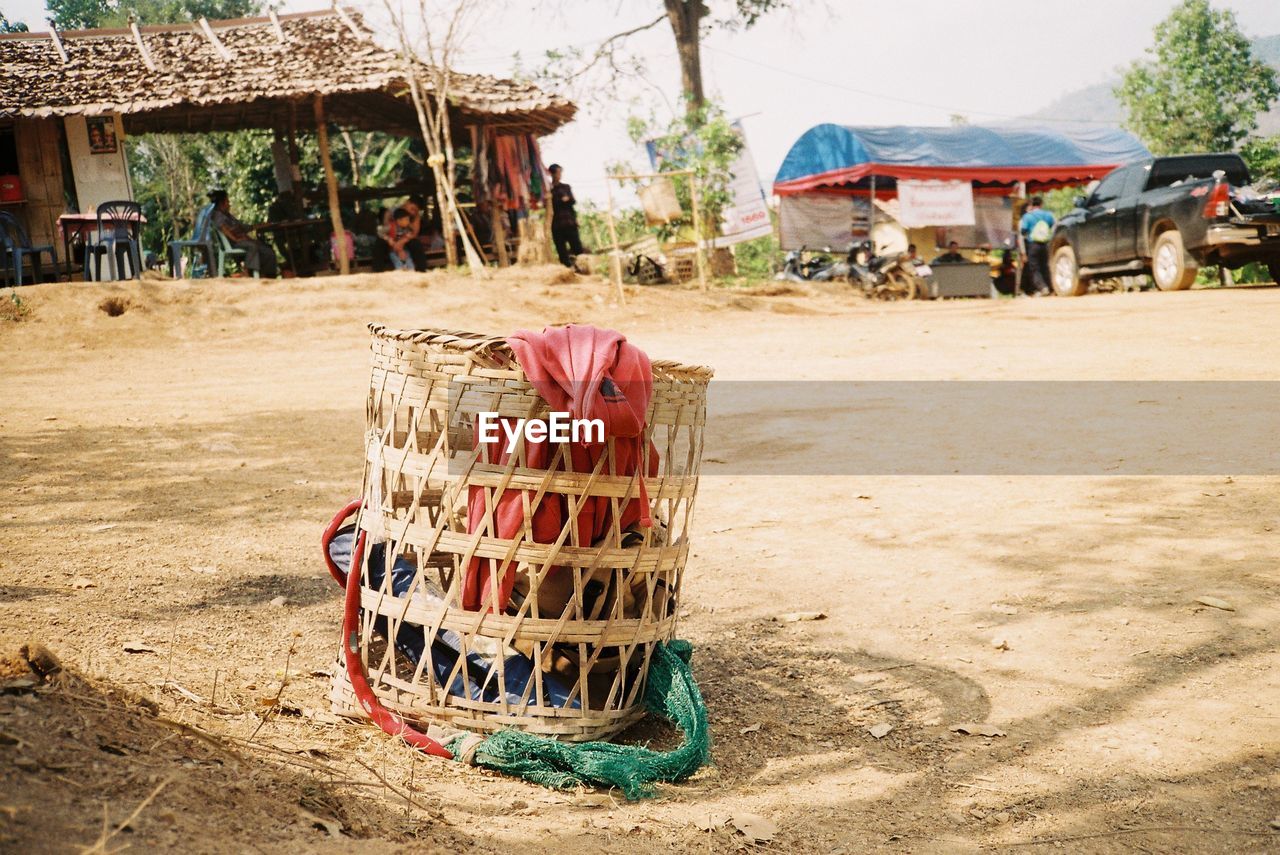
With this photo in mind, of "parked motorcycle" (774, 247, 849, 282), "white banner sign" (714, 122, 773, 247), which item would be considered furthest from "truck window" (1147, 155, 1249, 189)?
"white banner sign" (714, 122, 773, 247)

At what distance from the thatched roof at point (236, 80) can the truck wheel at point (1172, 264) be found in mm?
8822

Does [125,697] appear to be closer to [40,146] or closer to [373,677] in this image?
[373,677]

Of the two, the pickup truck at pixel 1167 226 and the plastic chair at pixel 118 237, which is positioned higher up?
the plastic chair at pixel 118 237

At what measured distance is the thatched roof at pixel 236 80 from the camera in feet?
49.5

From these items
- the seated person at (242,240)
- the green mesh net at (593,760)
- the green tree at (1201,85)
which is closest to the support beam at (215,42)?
the seated person at (242,240)

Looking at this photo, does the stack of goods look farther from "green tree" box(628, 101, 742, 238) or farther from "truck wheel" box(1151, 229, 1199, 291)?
"truck wheel" box(1151, 229, 1199, 291)

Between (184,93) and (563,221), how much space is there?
6.31 m

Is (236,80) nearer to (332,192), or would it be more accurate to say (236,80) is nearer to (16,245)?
(332,192)

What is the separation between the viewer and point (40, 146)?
16125 mm

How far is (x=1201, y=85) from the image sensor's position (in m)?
33.1

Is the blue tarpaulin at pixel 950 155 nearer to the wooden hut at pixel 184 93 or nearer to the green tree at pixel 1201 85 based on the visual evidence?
the wooden hut at pixel 184 93

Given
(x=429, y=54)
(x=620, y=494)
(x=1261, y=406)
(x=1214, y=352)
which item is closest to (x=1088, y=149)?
(x=429, y=54)

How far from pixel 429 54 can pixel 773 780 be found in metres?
14.5

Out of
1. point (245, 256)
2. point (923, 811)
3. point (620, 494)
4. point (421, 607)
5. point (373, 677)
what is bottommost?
point (923, 811)
